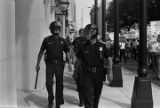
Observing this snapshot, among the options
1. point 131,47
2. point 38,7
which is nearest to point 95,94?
point 38,7

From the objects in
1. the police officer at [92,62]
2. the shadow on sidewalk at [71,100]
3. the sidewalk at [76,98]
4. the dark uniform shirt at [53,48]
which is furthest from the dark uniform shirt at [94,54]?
the shadow on sidewalk at [71,100]

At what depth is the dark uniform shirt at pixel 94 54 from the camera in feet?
23.1

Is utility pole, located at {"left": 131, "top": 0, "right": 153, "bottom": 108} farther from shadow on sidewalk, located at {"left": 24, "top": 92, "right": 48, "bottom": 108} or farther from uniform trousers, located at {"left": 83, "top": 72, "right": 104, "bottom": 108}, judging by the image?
shadow on sidewalk, located at {"left": 24, "top": 92, "right": 48, "bottom": 108}

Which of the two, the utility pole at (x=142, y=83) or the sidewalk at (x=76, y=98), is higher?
the utility pole at (x=142, y=83)

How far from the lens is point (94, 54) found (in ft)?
23.1

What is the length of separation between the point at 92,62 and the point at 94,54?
140mm

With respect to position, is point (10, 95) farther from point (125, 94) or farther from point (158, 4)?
point (158, 4)

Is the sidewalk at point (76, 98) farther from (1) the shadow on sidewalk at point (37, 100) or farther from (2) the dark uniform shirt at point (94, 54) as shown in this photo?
(2) the dark uniform shirt at point (94, 54)

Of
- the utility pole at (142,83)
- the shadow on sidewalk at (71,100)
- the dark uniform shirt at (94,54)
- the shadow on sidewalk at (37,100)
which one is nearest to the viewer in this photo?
the dark uniform shirt at (94,54)

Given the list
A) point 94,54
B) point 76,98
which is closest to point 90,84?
point 94,54

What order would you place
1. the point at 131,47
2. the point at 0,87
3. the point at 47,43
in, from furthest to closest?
the point at 131,47, the point at 47,43, the point at 0,87

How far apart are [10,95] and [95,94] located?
145 cm

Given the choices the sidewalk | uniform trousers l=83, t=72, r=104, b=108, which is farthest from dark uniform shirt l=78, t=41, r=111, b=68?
the sidewalk

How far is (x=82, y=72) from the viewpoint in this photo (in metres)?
7.21
